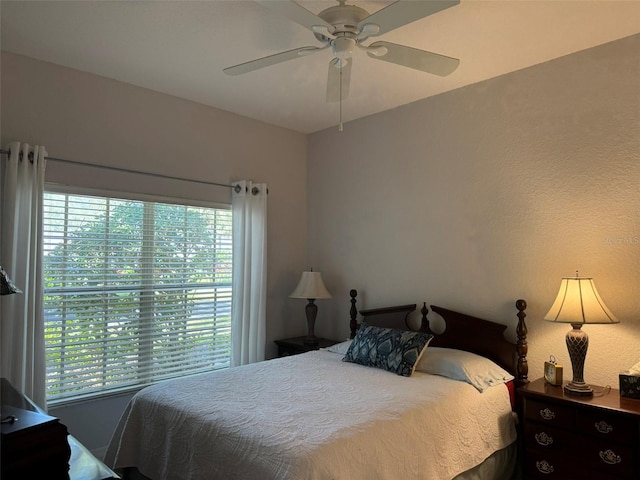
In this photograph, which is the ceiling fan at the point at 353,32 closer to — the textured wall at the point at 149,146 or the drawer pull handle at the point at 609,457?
the textured wall at the point at 149,146

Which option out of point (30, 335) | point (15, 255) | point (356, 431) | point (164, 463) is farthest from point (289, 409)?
point (15, 255)

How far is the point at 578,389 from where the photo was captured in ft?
7.89

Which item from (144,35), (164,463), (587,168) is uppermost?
(144,35)

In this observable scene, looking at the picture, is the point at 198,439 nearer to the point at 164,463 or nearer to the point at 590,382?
the point at 164,463

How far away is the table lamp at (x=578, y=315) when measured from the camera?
237 cm

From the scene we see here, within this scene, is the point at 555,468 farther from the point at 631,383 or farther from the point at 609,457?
the point at 631,383

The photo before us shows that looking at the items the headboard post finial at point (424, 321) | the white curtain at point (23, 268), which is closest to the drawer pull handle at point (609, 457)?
the headboard post finial at point (424, 321)

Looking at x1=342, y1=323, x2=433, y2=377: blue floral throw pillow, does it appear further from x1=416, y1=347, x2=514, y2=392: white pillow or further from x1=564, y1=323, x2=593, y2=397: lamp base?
x1=564, y1=323, x2=593, y2=397: lamp base

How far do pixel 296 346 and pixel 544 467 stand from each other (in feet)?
→ 6.61

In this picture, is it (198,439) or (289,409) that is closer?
(198,439)

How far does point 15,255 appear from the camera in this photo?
266cm

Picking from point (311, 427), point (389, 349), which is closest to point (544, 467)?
point (389, 349)

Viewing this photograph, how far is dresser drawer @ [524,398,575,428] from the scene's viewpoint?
2.34 metres

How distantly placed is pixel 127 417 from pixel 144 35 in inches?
82.8
